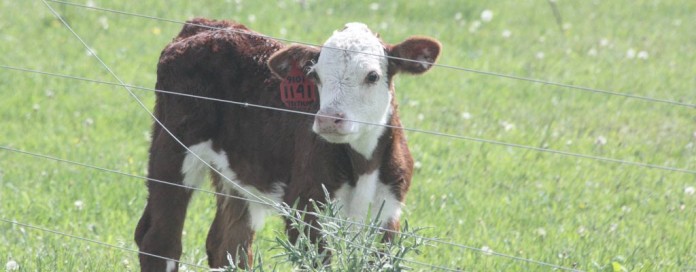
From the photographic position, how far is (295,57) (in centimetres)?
573

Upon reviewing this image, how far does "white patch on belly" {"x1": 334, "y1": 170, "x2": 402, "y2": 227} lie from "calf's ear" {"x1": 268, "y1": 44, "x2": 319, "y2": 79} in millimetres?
662

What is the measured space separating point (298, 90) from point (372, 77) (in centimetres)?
55

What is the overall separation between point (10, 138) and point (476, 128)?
13.5 feet

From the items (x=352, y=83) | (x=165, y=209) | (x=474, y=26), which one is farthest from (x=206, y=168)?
(x=474, y=26)

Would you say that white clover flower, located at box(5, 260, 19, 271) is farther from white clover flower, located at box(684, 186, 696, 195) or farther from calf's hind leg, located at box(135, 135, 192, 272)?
white clover flower, located at box(684, 186, 696, 195)

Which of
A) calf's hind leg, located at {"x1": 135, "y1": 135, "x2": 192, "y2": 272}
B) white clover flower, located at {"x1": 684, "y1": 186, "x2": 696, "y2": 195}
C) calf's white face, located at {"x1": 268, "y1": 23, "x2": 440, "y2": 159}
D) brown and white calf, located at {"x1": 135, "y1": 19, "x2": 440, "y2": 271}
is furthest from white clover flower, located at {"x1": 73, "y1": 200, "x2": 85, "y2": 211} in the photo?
white clover flower, located at {"x1": 684, "y1": 186, "x2": 696, "y2": 195}

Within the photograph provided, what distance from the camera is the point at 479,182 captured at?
8.38 m

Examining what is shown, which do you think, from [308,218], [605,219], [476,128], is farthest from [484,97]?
[308,218]

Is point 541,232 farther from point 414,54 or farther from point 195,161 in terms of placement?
point 195,161

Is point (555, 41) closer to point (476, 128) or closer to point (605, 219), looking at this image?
point (476, 128)

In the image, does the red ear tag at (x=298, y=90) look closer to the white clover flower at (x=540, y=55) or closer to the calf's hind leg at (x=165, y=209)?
the calf's hind leg at (x=165, y=209)

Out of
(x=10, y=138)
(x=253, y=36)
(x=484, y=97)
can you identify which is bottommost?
(x=10, y=138)

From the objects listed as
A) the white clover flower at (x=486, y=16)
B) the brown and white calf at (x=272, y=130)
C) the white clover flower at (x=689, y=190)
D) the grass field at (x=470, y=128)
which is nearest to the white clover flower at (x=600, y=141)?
the grass field at (x=470, y=128)

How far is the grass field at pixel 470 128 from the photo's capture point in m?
7.04
